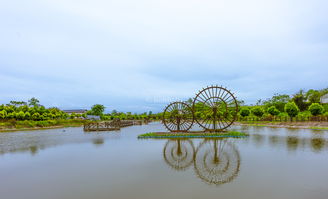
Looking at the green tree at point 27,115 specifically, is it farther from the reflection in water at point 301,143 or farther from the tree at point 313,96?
the tree at point 313,96

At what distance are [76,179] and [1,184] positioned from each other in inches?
103

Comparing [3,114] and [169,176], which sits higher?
[3,114]

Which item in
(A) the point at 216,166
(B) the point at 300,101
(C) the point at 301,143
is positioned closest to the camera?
(A) the point at 216,166

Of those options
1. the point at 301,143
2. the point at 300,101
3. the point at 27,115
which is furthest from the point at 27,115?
the point at 300,101

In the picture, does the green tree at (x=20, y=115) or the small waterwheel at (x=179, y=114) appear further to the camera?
the green tree at (x=20, y=115)

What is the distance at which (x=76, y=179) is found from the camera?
7.27m

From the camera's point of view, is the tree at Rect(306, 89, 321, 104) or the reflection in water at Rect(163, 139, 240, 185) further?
the tree at Rect(306, 89, 321, 104)

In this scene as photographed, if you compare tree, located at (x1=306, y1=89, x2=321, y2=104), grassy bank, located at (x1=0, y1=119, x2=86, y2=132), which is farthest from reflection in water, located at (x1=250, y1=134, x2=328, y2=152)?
tree, located at (x1=306, y1=89, x2=321, y2=104)

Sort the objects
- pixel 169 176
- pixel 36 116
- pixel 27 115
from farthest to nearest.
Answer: pixel 36 116 < pixel 27 115 < pixel 169 176

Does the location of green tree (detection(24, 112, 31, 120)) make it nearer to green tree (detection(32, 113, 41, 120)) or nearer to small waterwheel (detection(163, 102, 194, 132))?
green tree (detection(32, 113, 41, 120))

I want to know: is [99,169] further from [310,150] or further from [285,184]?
[310,150]

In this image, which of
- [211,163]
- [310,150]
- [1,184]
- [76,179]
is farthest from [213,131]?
[1,184]

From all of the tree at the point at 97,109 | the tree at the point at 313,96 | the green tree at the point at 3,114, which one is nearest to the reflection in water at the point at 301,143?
the green tree at the point at 3,114

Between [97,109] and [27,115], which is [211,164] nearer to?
[27,115]
